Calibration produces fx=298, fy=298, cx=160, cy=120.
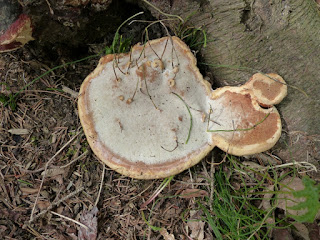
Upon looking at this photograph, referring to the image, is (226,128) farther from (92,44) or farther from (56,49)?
(56,49)

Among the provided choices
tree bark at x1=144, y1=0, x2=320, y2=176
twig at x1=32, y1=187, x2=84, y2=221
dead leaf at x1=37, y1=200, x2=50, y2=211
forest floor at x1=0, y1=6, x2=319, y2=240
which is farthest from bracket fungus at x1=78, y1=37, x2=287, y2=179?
dead leaf at x1=37, y1=200, x2=50, y2=211

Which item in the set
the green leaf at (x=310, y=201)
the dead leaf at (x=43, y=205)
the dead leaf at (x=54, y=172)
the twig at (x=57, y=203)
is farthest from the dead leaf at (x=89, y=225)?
the green leaf at (x=310, y=201)

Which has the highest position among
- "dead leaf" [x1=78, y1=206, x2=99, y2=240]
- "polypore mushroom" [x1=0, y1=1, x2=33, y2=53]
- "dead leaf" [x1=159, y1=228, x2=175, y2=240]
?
"polypore mushroom" [x1=0, y1=1, x2=33, y2=53]

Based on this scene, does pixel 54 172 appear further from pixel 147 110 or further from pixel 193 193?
pixel 193 193

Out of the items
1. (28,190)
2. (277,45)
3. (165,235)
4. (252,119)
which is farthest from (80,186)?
(277,45)

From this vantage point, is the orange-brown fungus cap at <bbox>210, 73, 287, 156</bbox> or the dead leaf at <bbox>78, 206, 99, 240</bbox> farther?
the dead leaf at <bbox>78, 206, 99, 240</bbox>

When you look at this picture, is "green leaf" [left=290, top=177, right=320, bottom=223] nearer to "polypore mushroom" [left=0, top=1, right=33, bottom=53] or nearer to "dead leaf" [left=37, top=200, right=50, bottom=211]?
"dead leaf" [left=37, top=200, right=50, bottom=211]

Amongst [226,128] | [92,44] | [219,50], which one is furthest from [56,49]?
[226,128]
